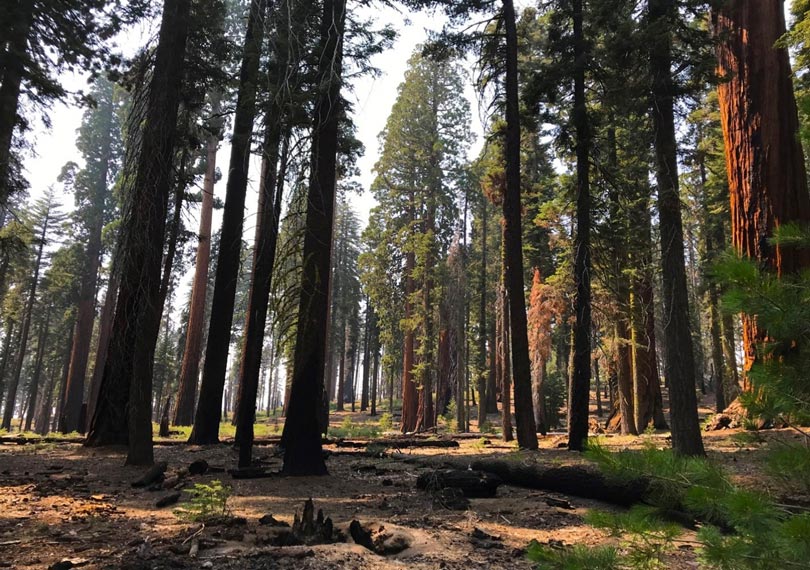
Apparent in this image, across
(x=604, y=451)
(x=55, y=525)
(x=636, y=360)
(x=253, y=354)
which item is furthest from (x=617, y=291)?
(x=55, y=525)

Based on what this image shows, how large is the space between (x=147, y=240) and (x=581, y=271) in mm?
10194

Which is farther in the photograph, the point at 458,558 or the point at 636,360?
the point at 636,360

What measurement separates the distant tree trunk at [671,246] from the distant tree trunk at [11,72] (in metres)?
13.6

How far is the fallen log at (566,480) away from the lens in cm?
665

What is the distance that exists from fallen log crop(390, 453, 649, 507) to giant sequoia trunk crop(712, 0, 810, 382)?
4.45 metres

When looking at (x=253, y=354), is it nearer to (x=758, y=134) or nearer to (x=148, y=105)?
(x=148, y=105)

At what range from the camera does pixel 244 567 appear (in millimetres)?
4043

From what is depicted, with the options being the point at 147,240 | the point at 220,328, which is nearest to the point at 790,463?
the point at 147,240

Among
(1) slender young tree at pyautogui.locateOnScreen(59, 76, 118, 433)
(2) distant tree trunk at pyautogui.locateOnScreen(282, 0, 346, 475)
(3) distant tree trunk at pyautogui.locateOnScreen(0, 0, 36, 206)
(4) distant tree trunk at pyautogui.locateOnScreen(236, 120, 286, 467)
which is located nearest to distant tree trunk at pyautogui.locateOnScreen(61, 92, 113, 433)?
(1) slender young tree at pyautogui.locateOnScreen(59, 76, 118, 433)

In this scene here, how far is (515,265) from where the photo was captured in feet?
42.4

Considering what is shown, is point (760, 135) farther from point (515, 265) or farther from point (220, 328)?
point (220, 328)

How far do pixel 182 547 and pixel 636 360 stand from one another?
15.8m

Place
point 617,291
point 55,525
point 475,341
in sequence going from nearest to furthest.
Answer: point 55,525 < point 617,291 < point 475,341

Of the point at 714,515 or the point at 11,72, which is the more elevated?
the point at 11,72
